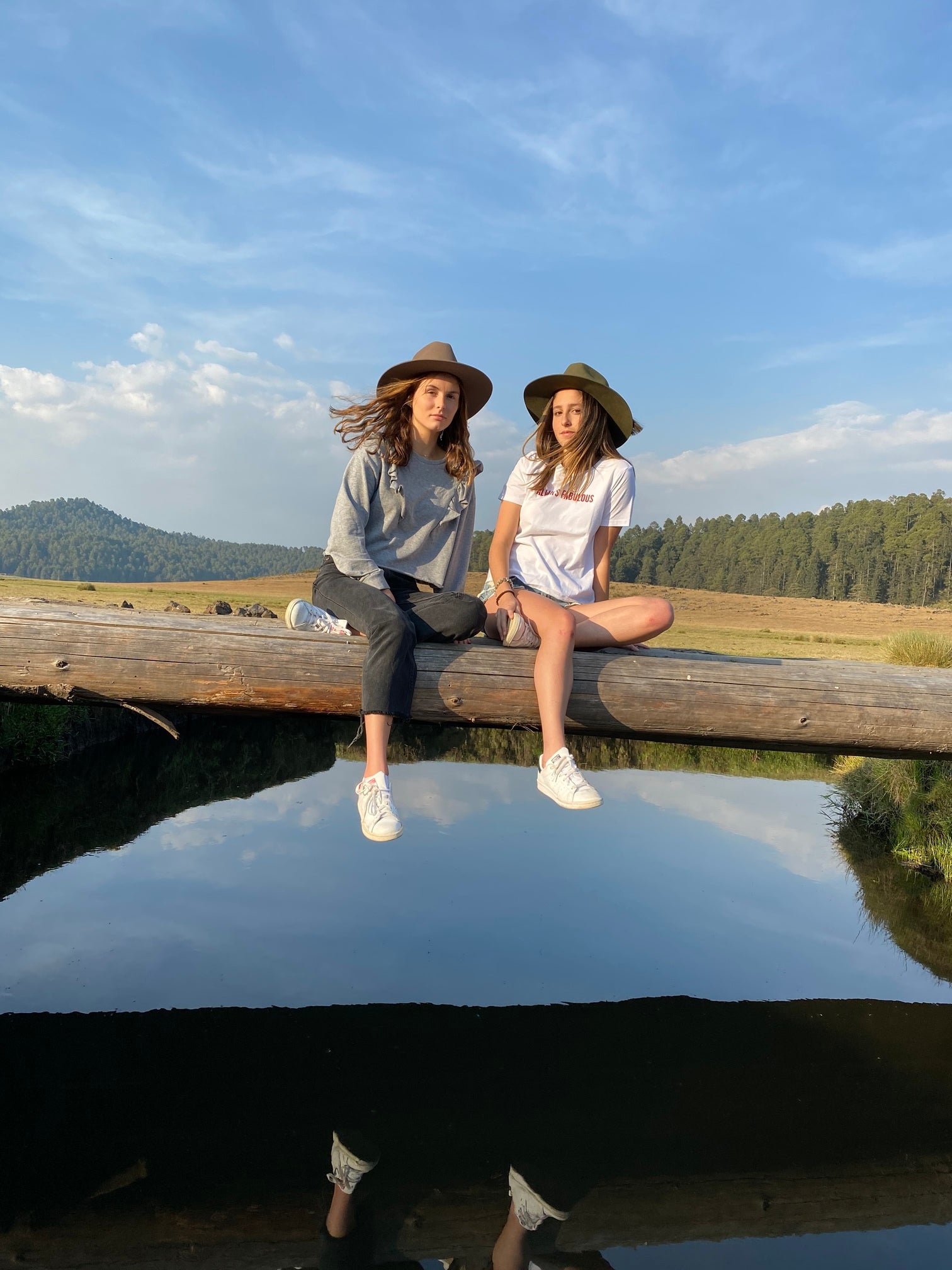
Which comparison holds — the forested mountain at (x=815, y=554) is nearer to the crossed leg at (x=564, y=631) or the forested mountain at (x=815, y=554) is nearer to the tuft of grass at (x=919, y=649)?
the tuft of grass at (x=919, y=649)

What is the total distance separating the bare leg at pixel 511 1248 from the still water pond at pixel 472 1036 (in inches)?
2.4

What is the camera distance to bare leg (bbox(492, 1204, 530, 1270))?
257 centimetres

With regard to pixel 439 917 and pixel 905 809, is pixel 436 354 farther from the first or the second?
pixel 905 809

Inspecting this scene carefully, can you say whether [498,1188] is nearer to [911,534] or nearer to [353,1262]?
[353,1262]

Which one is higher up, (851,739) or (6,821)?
(851,739)

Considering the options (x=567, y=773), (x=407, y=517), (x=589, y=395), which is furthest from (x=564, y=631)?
(x=589, y=395)

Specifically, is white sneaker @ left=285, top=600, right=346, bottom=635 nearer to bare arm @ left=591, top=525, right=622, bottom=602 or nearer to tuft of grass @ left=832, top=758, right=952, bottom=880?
bare arm @ left=591, top=525, right=622, bottom=602

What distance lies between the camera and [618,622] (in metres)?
4.52

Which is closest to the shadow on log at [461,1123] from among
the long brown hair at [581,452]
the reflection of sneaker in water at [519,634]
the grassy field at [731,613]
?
the reflection of sneaker in water at [519,634]

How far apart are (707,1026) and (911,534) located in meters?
125

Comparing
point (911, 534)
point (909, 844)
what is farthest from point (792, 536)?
point (909, 844)

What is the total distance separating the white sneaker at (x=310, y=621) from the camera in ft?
14.1

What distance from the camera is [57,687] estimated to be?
13.4 feet

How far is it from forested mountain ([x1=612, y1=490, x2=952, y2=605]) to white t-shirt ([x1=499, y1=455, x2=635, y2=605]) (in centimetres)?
10993
